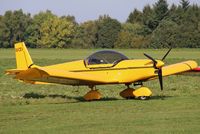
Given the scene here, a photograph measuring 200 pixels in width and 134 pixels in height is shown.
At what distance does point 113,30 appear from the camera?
326ft

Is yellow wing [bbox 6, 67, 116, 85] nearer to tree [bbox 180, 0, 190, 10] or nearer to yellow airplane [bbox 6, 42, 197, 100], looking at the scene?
yellow airplane [bbox 6, 42, 197, 100]

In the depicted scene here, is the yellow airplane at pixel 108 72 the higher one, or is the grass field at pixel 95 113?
the yellow airplane at pixel 108 72

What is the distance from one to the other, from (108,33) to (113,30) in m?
1.18

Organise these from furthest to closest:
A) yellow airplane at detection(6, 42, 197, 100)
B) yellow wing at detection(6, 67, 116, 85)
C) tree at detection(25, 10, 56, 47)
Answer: tree at detection(25, 10, 56, 47) → yellow airplane at detection(6, 42, 197, 100) → yellow wing at detection(6, 67, 116, 85)

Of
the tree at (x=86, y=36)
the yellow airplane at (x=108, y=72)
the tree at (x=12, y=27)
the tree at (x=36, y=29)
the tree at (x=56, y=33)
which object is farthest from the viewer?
the tree at (x=12, y=27)

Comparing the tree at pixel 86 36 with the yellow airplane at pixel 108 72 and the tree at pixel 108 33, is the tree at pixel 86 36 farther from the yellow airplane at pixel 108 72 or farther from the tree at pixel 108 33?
the yellow airplane at pixel 108 72

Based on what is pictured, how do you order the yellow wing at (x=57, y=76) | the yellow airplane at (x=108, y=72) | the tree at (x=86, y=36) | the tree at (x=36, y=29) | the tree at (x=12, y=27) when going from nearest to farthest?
the yellow wing at (x=57, y=76)
the yellow airplane at (x=108, y=72)
the tree at (x=86, y=36)
the tree at (x=36, y=29)
the tree at (x=12, y=27)

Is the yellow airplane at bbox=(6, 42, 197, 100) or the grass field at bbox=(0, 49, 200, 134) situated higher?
the yellow airplane at bbox=(6, 42, 197, 100)

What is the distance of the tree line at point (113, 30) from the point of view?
284 ft

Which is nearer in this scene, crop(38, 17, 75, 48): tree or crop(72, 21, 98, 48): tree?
crop(72, 21, 98, 48): tree

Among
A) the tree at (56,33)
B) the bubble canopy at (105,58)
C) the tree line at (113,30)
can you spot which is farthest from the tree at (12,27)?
the bubble canopy at (105,58)

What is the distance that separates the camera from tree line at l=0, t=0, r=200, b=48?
8662 cm

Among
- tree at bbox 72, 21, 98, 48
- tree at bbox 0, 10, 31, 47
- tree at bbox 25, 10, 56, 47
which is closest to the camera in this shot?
tree at bbox 72, 21, 98, 48

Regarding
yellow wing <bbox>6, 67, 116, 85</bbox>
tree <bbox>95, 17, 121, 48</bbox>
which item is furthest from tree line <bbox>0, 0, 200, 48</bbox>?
yellow wing <bbox>6, 67, 116, 85</bbox>
